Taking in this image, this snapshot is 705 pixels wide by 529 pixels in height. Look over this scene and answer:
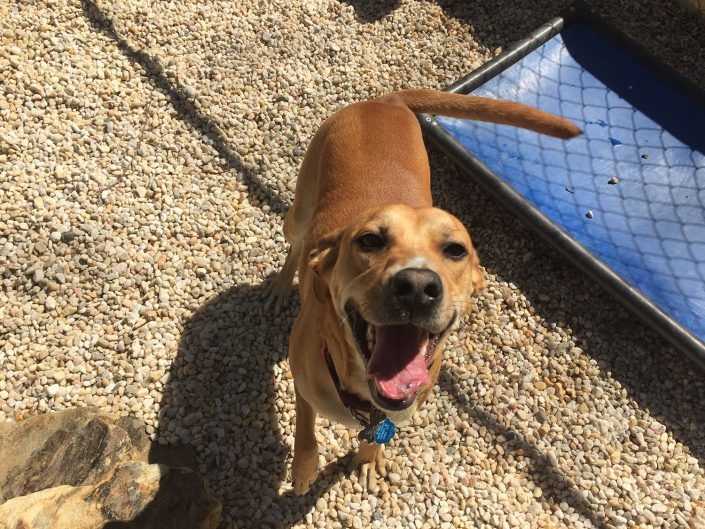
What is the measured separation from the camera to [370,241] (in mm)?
2559

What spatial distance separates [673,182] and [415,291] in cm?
383

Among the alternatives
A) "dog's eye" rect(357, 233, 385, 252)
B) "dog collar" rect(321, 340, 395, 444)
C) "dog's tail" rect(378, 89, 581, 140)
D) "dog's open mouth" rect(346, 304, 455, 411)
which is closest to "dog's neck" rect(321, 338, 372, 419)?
"dog collar" rect(321, 340, 395, 444)

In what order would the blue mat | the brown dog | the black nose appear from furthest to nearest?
the blue mat < the brown dog < the black nose

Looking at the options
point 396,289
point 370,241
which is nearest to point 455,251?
point 370,241

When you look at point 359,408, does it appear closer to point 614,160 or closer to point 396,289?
point 396,289

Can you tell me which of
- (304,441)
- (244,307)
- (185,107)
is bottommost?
(244,307)

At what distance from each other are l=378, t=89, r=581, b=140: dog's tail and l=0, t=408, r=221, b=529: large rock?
2621 millimetres

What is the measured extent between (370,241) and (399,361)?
0.54m

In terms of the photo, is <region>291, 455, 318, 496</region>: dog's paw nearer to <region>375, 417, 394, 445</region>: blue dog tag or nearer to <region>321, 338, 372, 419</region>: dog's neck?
<region>375, 417, 394, 445</region>: blue dog tag

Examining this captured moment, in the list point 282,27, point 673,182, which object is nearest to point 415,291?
point 673,182

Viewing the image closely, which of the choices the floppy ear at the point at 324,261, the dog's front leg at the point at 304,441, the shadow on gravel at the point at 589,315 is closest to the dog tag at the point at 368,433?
the dog's front leg at the point at 304,441

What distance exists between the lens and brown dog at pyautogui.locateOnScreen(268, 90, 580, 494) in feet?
7.77

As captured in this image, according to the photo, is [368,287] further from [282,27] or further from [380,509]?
[282,27]

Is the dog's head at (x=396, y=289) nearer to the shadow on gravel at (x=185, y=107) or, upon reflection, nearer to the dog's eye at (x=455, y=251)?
the dog's eye at (x=455, y=251)
